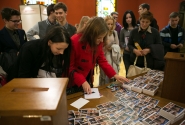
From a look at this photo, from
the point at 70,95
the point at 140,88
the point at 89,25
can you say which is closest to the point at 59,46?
the point at 89,25

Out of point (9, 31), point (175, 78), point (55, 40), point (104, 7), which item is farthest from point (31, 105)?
point (104, 7)

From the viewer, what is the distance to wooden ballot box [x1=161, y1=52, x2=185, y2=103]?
1248 millimetres

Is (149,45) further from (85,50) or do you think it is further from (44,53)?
(44,53)

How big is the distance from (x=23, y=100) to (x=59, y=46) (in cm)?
67

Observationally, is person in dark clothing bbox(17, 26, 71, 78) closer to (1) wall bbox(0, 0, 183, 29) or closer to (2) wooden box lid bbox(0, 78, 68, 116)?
(2) wooden box lid bbox(0, 78, 68, 116)

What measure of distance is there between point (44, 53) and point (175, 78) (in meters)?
1.12

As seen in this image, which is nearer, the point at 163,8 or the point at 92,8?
the point at 163,8

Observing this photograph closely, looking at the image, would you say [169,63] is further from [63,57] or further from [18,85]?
[18,85]

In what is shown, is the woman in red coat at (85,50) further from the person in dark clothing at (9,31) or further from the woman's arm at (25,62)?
the person in dark clothing at (9,31)

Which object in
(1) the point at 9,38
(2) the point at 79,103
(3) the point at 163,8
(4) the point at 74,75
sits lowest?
(2) the point at 79,103

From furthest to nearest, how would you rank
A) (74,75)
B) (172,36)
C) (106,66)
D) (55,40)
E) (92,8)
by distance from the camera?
(92,8) < (172,36) < (106,66) < (74,75) < (55,40)

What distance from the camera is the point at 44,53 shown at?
124cm

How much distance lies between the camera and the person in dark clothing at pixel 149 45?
2.03 m

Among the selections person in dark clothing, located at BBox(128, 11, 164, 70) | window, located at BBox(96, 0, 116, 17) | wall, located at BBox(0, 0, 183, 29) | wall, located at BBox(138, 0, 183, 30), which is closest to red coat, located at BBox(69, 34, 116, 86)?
person in dark clothing, located at BBox(128, 11, 164, 70)
